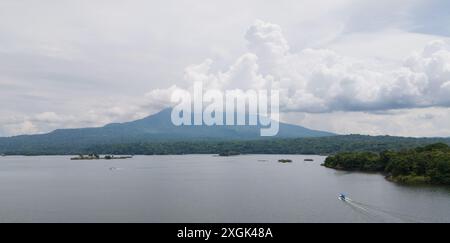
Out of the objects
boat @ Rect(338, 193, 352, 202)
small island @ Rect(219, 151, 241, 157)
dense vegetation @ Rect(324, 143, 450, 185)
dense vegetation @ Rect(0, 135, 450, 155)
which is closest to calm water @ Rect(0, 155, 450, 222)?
boat @ Rect(338, 193, 352, 202)

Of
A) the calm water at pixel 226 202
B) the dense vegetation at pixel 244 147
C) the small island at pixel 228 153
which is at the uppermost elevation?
the dense vegetation at pixel 244 147

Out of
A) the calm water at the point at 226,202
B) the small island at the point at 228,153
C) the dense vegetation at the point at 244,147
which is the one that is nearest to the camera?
the calm water at the point at 226,202

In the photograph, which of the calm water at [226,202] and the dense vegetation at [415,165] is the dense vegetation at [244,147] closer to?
the dense vegetation at [415,165]

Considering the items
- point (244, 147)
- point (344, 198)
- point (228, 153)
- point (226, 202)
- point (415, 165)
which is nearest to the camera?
point (226, 202)

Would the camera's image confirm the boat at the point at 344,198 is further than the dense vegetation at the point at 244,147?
No

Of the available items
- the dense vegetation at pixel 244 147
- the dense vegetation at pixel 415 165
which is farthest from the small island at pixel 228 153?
the dense vegetation at pixel 415 165

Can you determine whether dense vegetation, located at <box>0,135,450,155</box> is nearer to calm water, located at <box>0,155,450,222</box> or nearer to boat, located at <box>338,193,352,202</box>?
calm water, located at <box>0,155,450,222</box>

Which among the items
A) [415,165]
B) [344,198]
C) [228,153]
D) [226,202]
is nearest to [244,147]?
[228,153]

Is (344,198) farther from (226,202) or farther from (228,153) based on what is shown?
(228,153)

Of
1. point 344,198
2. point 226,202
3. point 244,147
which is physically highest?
point 244,147
